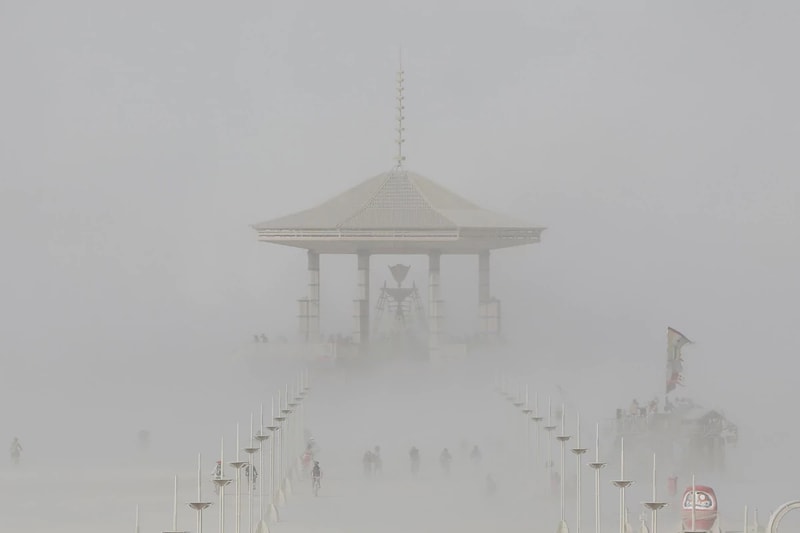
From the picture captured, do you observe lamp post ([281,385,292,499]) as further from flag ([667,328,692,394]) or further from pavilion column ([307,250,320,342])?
pavilion column ([307,250,320,342])

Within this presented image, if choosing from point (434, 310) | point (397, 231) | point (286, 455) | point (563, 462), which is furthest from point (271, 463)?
point (434, 310)

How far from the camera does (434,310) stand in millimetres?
154875

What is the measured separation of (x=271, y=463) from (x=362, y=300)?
202 feet

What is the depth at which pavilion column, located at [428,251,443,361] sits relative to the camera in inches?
6063

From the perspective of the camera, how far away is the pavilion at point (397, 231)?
15000cm

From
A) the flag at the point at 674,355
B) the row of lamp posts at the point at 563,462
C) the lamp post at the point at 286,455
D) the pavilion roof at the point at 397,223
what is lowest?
the lamp post at the point at 286,455

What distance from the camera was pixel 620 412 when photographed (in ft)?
371

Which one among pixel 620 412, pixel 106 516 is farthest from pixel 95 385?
pixel 106 516

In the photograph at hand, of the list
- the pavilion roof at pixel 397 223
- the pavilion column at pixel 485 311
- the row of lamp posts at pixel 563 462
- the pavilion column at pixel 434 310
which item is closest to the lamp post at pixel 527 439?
the row of lamp posts at pixel 563 462

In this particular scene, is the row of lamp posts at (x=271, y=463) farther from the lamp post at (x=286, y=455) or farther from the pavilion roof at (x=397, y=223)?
the pavilion roof at (x=397, y=223)

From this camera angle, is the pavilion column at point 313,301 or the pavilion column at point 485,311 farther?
the pavilion column at point 485,311

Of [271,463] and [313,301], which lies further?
[313,301]

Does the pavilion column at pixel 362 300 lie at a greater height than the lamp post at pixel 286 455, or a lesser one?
greater

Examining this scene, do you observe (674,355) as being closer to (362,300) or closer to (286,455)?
(286,455)
